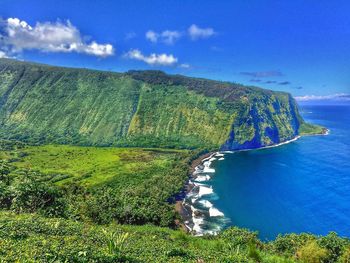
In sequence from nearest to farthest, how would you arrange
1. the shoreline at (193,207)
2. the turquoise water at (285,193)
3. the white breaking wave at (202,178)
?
the shoreline at (193,207) → the turquoise water at (285,193) → the white breaking wave at (202,178)

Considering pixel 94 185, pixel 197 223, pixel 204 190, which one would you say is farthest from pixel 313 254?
pixel 94 185

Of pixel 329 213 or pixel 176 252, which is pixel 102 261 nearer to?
pixel 176 252

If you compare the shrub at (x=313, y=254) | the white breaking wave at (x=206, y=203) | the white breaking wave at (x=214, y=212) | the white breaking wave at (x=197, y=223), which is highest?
the shrub at (x=313, y=254)

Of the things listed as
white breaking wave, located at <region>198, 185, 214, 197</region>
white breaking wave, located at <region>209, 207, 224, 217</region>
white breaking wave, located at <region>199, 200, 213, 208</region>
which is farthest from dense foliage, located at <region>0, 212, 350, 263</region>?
white breaking wave, located at <region>198, 185, 214, 197</region>

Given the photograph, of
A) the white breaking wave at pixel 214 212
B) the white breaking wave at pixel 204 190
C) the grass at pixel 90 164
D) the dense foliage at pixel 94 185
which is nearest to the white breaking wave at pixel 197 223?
the white breaking wave at pixel 214 212

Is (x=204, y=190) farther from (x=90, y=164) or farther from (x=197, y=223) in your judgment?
(x=90, y=164)

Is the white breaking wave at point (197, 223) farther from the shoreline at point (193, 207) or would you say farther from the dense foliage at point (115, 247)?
the dense foliage at point (115, 247)

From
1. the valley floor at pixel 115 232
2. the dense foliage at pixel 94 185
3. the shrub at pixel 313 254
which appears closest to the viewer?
the valley floor at pixel 115 232

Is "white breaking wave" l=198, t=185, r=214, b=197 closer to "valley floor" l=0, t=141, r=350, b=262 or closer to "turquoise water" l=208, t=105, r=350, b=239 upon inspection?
"turquoise water" l=208, t=105, r=350, b=239

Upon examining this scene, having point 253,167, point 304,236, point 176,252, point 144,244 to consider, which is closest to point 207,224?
point 304,236
